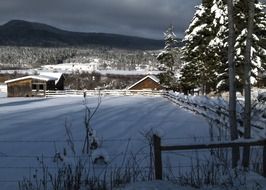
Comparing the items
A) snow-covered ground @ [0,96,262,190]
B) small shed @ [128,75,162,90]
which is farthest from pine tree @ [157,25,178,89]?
snow-covered ground @ [0,96,262,190]

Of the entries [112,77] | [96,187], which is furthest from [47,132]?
[112,77]

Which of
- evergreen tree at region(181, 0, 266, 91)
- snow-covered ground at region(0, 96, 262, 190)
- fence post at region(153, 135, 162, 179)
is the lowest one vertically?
snow-covered ground at region(0, 96, 262, 190)

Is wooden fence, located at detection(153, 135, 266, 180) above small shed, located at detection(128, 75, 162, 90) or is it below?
above

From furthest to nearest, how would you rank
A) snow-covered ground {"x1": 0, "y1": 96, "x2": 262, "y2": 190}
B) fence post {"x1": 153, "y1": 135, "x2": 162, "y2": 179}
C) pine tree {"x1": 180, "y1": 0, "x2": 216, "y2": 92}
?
1. pine tree {"x1": 180, "y1": 0, "x2": 216, "y2": 92}
2. snow-covered ground {"x1": 0, "y1": 96, "x2": 262, "y2": 190}
3. fence post {"x1": 153, "y1": 135, "x2": 162, "y2": 179}

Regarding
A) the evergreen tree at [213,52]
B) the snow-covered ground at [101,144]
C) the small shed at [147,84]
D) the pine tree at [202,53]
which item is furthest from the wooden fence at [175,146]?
the small shed at [147,84]

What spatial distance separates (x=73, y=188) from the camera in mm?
7137

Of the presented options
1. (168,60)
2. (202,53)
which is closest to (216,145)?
(202,53)

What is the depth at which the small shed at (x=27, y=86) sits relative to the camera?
78.1 meters

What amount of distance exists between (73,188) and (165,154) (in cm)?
657

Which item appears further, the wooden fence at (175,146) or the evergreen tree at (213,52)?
the evergreen tree at (213,52)

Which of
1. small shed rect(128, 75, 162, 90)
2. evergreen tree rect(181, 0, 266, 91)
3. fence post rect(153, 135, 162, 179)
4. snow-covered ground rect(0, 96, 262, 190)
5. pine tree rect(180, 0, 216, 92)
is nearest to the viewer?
fence post rect(153, 135, 162, 179)

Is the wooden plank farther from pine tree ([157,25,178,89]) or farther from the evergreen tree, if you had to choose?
pine tree ([157,25,178,89])

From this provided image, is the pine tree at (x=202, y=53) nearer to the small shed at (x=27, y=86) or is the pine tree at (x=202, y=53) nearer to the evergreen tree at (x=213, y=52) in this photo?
the evergreen tree at (x=213, y=52)

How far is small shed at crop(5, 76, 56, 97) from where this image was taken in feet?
256
